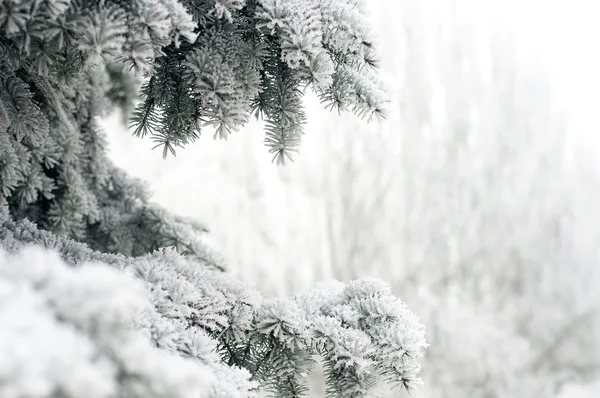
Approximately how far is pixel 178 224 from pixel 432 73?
1354 millimetres

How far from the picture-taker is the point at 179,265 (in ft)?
1.59

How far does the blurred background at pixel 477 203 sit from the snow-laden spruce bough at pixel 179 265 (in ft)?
4.38

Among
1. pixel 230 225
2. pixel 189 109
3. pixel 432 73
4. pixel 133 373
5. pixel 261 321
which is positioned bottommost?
pixel 133 373

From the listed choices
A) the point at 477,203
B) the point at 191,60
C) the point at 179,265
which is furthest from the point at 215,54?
the point at 477,203

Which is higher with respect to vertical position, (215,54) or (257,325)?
(215,54)

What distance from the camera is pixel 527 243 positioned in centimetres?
186

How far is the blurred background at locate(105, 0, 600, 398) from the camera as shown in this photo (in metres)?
1.81

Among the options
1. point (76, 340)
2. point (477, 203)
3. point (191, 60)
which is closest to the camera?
point (76, 340)

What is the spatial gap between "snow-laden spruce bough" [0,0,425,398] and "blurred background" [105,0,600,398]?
4.38ft

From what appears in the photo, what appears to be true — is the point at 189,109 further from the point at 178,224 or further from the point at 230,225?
the point at 230,225

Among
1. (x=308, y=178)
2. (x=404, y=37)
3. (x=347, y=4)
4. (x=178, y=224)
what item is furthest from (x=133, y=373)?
(x=404, y=37)

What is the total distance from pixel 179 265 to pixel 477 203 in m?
1.54

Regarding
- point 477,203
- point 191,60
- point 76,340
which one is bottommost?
point 76,340

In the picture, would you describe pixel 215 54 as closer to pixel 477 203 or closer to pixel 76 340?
pixel 76 340
